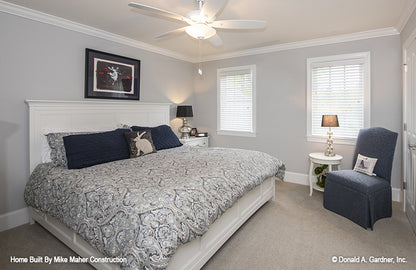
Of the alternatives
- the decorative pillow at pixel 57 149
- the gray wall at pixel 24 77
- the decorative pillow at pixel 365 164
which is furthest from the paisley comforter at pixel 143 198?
the decorative pillow at pixel 365 164

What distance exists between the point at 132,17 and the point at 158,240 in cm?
279

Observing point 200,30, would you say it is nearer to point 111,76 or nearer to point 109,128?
point 111,76

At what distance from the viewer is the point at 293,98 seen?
411cm

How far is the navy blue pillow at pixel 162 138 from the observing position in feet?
11.4

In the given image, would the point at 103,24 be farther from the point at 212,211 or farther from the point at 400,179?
the point at 400,179

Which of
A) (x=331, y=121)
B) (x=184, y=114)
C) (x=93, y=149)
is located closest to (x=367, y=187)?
(x=331, y=121)

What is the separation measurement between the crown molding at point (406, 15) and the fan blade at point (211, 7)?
2.25 metres

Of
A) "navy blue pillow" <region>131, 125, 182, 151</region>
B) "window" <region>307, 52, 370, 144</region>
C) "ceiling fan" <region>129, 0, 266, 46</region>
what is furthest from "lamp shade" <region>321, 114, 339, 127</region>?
"navy blue pillow" <region>131, 125, 182, 151</region>

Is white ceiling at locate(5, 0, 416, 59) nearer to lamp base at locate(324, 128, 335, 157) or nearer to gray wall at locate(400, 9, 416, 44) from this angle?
gray wall at locate(400, 9, 416, 44)

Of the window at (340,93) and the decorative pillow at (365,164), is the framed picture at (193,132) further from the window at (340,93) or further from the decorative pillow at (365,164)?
the decorative pillow at (365,164)

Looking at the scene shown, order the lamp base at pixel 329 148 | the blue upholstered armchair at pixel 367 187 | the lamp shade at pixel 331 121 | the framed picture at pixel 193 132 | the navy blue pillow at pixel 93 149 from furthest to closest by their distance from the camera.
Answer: the framed picture at pixel 193 132 < the lamp base at pixel 329 148 < the lamp shade at pixel 331 121 < the blue upholstered armchair at pixel 367 187 < the navy blue pillow at pixel 93 149

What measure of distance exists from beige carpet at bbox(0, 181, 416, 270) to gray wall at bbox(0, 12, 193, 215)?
72 centimetres

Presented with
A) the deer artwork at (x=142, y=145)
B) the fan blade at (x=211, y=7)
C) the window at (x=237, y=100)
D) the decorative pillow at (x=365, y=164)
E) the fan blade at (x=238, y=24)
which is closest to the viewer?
the fan blade at (x=211, y=7)

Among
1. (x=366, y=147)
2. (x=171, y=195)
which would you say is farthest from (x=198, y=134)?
(x=171, y=195)
